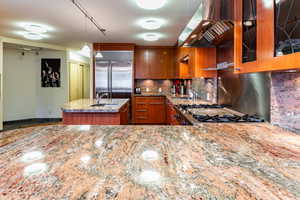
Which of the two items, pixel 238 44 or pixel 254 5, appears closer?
pixel 254 5

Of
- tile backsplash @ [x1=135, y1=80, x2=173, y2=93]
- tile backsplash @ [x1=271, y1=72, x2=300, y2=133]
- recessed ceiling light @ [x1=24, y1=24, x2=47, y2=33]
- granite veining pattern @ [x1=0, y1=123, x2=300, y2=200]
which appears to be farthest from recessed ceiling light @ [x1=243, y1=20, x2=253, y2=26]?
tile backsplash @ [x1=135, y1=80, x2=173, y2=93]

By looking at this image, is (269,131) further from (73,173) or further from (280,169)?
(73,173)

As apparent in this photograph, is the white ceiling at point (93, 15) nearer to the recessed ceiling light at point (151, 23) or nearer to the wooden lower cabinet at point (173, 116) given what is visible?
the recessed ceiling light at point (151, 23)

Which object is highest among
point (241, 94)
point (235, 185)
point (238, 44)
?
point (238, 44)

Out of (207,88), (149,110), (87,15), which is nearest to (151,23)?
(87,15)

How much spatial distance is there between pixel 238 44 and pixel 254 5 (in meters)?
0.32

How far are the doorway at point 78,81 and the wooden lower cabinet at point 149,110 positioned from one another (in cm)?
287

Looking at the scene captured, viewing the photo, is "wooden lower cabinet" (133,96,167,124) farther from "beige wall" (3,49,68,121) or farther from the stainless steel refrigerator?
"beige wall" (3,49,68,121)

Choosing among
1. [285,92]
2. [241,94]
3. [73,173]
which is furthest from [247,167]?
[241,94]

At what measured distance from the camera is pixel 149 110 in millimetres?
6742

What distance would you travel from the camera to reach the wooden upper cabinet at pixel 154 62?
7.11 m

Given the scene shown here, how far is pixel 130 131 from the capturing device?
1705 mm

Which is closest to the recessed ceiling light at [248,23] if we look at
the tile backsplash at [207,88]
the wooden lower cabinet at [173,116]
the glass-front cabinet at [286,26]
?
the glass-front cabinet at [286,26]

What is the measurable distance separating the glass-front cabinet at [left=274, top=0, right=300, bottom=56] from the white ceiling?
2.25 metres
